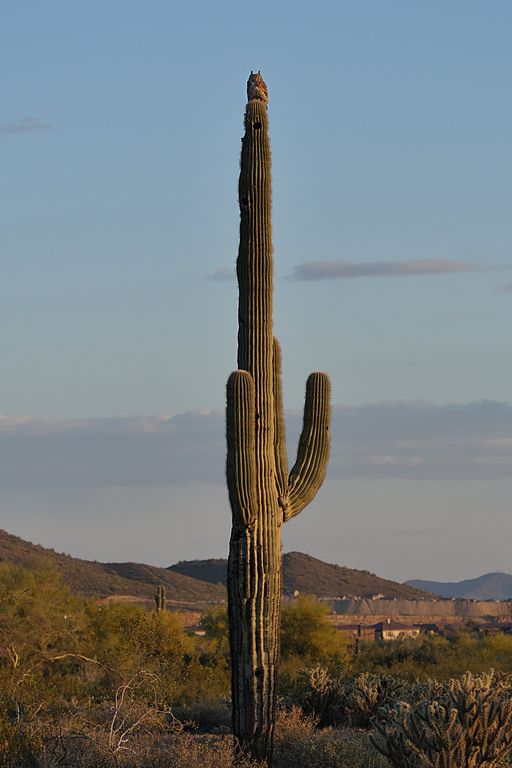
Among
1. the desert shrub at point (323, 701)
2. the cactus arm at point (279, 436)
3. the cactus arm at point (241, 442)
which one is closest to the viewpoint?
the cactus arm at point (241, 442)

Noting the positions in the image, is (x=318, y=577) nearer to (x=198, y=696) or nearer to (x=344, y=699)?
(x=198, y=696)

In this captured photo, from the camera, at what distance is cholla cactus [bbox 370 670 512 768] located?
39.3ft

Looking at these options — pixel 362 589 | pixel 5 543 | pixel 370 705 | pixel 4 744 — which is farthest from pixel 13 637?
pixel 362 589

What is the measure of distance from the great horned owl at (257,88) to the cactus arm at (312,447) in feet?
11.2

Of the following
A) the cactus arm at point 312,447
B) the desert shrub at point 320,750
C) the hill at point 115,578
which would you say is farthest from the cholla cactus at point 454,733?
the hill at point 115,578

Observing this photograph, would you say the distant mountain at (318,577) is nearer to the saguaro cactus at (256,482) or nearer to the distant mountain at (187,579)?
the distant mountain at (187,579)

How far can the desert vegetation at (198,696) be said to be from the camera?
40.1 ft

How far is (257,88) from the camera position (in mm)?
15758

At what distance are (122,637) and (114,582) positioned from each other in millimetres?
48943

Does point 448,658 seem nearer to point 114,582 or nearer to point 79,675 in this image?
point 79,675

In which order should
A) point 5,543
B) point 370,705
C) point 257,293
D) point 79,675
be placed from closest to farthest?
point 257,293 → point 370,705 → point 79,675 → point 5,543

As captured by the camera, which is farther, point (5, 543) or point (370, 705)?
point (5, 543)

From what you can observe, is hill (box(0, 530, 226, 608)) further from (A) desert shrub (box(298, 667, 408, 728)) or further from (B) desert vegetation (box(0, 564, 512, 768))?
(A) desert shrub (box(298, 667, 408, 728))

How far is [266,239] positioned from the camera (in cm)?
1502
